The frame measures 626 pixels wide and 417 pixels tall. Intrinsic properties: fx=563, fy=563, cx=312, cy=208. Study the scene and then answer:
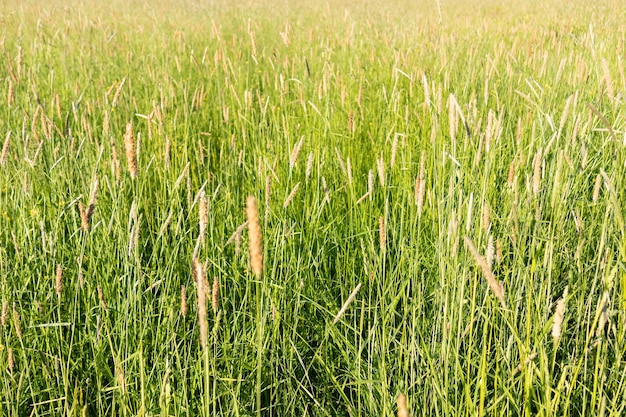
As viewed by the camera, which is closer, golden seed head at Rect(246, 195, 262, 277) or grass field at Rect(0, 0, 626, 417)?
golden seed head at Rect(246, 195, 262, 277)

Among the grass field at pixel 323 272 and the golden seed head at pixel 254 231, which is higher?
the golden seed head at pixel 254 231

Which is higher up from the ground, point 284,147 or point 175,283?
point 284,147

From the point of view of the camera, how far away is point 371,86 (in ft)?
9.38

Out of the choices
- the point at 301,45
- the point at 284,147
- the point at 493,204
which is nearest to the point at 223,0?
the point at 301,45

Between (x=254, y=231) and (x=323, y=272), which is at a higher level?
(x=254, y=231)

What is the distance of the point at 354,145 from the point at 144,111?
44.6 inches

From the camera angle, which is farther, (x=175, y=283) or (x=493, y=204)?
(x=493, y=204)

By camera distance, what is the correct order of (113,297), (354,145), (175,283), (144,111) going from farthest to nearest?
(144,111) → (354,145) → (175,283) → (113,297)

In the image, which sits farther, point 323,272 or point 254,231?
point 323,272

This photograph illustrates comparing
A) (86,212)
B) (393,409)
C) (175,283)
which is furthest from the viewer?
(175,283)

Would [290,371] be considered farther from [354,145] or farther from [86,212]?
[354,145]

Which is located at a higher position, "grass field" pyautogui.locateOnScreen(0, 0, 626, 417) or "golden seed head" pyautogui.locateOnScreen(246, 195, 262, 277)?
"golden seed head" pyautogui.locateOnScreen(246, 195, 262, 277)

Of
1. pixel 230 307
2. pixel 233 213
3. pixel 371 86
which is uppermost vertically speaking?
pixel 371 86

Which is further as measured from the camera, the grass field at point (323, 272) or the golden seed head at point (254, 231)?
the grass field at point (323, 272)
